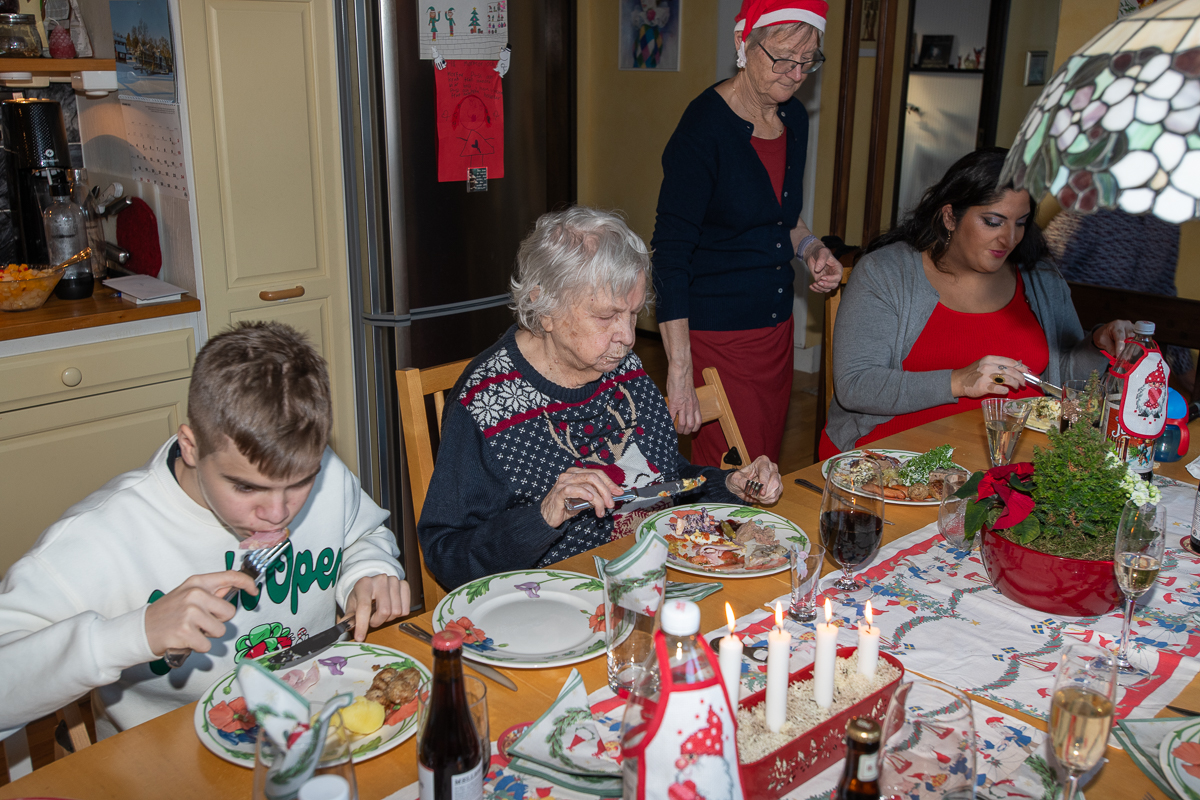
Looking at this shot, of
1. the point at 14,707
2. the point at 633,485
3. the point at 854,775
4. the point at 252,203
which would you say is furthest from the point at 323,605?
the point at 252,203

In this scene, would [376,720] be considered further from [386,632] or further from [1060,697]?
[1060,697]

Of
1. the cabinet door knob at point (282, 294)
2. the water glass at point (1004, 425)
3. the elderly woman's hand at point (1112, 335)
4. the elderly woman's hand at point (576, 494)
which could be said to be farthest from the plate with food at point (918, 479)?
the cabinet door knob at point (282, 294)

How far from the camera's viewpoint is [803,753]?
957mm

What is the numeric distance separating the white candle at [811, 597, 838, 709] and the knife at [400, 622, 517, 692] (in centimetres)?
35

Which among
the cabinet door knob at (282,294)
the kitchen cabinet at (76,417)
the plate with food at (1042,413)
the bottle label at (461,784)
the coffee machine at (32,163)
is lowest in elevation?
the kitchen cabinet at (76,417)

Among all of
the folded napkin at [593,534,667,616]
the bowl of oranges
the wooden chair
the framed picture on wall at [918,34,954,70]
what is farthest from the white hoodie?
the framed picture on wall at [918,34,954,70]

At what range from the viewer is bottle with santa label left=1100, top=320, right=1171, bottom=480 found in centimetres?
163

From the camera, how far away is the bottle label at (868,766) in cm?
74

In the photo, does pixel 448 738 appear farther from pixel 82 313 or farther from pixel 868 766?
pixel 82 313

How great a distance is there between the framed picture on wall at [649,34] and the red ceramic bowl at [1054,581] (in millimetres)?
4262

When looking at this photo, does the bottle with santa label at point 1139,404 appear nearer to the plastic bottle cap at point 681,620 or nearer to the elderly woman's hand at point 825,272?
the elderly woman's hand at point 825,272

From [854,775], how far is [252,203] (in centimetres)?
250

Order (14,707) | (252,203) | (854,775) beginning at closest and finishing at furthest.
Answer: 1. (854,775)
2. (14,707)
3. (252,203)

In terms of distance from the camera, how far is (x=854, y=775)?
76 cm
